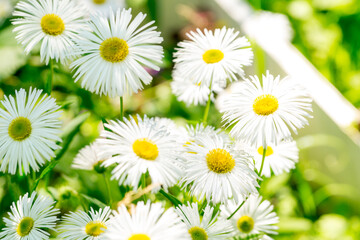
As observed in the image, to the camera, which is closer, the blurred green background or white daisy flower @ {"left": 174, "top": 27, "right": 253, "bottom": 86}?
white daisy flower @ {"left": 174, "top": 27, "right": 253, "bottom": 86}

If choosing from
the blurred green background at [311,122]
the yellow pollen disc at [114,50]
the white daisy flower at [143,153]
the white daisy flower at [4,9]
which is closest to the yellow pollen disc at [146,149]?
the white daisy flower at [143,153]

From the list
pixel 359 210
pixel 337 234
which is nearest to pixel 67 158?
pixel 337 234

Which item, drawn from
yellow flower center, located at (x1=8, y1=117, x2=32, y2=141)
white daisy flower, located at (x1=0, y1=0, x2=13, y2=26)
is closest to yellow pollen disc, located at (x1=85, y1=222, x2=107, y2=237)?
→ yellow flower center, located at (x1=8, y1=117, x2=32, y2=141)

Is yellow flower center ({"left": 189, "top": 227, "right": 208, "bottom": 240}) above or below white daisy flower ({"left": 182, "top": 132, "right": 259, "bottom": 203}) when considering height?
below

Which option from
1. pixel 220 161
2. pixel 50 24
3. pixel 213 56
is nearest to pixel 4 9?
pixel 50 24

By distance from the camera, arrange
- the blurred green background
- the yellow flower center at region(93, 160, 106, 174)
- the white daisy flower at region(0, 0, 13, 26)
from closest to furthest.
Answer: the yellow flower center at region(93, 160, 106, 174) → the blurred green background → the white daisy flower at region(0, 0, 13, 26)

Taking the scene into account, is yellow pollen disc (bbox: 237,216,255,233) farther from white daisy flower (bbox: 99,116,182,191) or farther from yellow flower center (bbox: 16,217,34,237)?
yellow flower center (bbox: 16,217,34,237)

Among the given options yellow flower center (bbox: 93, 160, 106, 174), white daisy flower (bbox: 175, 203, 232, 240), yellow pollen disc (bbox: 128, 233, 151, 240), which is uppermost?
yellow flower center (bbox: 93, 160, 106, 174)

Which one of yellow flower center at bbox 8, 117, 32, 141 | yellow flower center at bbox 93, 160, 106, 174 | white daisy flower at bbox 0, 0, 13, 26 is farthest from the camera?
white daisy flower at bbox 0, 0, 13, 26
